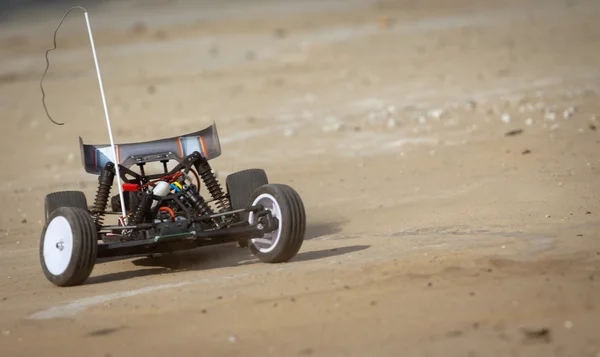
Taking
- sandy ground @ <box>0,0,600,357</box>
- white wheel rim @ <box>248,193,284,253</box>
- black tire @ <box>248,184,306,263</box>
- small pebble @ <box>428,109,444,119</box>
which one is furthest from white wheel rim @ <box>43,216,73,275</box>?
small pebble @ <box>428,109,444,119</box>

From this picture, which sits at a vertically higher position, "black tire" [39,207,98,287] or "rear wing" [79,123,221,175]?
"rear wing" [79,123,221,175]

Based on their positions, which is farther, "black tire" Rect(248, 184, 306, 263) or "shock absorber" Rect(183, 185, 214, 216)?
"shock absorber" Rect(183, 185, 214, 216)

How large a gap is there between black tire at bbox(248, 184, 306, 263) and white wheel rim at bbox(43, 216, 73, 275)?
1.61 metres

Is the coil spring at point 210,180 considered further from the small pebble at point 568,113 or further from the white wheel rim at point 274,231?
the small pebble at point 568,113

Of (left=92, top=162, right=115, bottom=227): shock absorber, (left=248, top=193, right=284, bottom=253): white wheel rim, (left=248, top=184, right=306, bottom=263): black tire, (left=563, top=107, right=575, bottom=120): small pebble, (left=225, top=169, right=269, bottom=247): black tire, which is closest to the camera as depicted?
(left=248, top=184, right=306, bottom=263): black tire

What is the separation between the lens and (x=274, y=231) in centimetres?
942

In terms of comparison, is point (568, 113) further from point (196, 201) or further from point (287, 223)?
point (287, 223)

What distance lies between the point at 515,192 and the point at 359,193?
6.70 ft

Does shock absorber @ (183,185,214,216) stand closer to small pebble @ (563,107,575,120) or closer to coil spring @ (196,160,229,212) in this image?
coil spring @ (196,160,229,212)

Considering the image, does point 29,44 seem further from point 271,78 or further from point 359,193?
point 359,193

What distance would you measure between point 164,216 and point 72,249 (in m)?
1.22

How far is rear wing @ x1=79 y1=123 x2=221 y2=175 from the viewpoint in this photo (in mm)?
10664

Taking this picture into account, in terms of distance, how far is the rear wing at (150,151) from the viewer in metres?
10.7

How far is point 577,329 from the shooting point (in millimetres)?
6930
